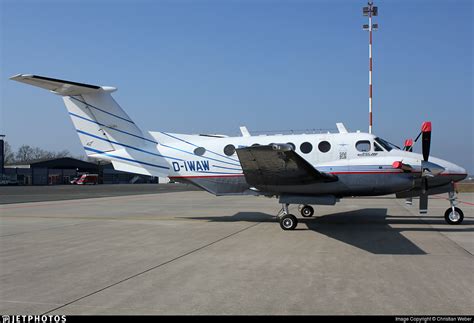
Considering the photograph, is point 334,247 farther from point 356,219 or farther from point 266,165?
point 356,219

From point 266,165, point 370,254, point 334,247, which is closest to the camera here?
point 370,254

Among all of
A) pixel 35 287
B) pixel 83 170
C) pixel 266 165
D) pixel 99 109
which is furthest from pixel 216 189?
pixel 83 170

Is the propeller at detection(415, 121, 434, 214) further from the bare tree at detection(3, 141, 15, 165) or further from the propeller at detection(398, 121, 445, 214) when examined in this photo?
the bare tree at detection(3, 141, 15, 165)

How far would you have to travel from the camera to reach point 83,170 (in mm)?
96625

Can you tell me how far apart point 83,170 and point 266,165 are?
94365mm

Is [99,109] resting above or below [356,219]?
above

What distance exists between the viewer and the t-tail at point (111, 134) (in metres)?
13.8

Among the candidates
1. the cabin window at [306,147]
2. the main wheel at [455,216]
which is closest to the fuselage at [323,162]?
the cabin window at [306,147]

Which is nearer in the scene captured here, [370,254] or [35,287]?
[35,287]

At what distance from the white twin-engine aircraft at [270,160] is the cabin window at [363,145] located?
0.10 feet

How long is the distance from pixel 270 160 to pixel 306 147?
265 cm

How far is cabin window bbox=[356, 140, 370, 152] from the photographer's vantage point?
12.2 m

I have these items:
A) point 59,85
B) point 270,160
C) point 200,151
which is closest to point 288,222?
point 270,160

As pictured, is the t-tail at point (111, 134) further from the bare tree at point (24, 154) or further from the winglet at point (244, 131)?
the bare tree at point (24, 154)
